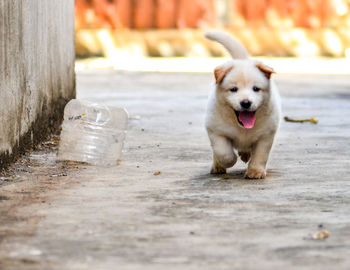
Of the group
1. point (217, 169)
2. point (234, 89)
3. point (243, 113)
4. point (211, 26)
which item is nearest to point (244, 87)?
point (234, 89)

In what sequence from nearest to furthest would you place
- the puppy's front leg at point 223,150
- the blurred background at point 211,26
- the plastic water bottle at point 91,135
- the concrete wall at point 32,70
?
the puppy's front leg at point 223,150 < the concrete wall at point 32,70 < the plastic water bottle at point 91,135 < the blurred background at point 211,26

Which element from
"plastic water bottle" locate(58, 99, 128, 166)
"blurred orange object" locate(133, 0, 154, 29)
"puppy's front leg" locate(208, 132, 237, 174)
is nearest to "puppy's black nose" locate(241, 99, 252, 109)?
"puppy's front leg" locate(208, 132, 237, 174)

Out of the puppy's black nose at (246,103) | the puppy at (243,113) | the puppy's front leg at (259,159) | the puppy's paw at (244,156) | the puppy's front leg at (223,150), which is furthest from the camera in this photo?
the puppy's paw at (244,156)

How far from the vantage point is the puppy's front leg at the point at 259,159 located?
4.85 metres

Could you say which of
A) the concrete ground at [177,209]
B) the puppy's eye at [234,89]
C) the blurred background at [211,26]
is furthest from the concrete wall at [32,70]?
the blurred background at [211,26]

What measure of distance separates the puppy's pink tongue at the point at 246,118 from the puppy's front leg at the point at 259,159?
24 cm

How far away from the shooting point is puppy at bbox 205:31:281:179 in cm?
458

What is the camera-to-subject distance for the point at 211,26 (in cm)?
2023

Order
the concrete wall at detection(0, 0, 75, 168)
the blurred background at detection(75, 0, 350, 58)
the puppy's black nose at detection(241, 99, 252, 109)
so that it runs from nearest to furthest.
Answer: the puppy's black nose at detection(241, 99, 252, 109) → the concrete wall at detection(0, 0, 75, 168) → the blurred background at detection(75, 0, 350, 58)

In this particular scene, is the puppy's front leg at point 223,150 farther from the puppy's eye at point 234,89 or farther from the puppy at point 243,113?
the puppy's eye at point 234,89

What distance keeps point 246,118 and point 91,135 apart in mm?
1721

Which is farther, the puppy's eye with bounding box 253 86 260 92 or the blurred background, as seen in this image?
the blurred background

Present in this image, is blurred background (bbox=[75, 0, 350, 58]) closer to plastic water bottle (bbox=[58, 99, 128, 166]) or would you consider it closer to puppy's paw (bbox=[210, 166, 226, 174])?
plastic water bottle (bbox=[58, 99, 128, 166])

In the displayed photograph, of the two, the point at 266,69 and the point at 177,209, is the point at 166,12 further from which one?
the point at 177,209
